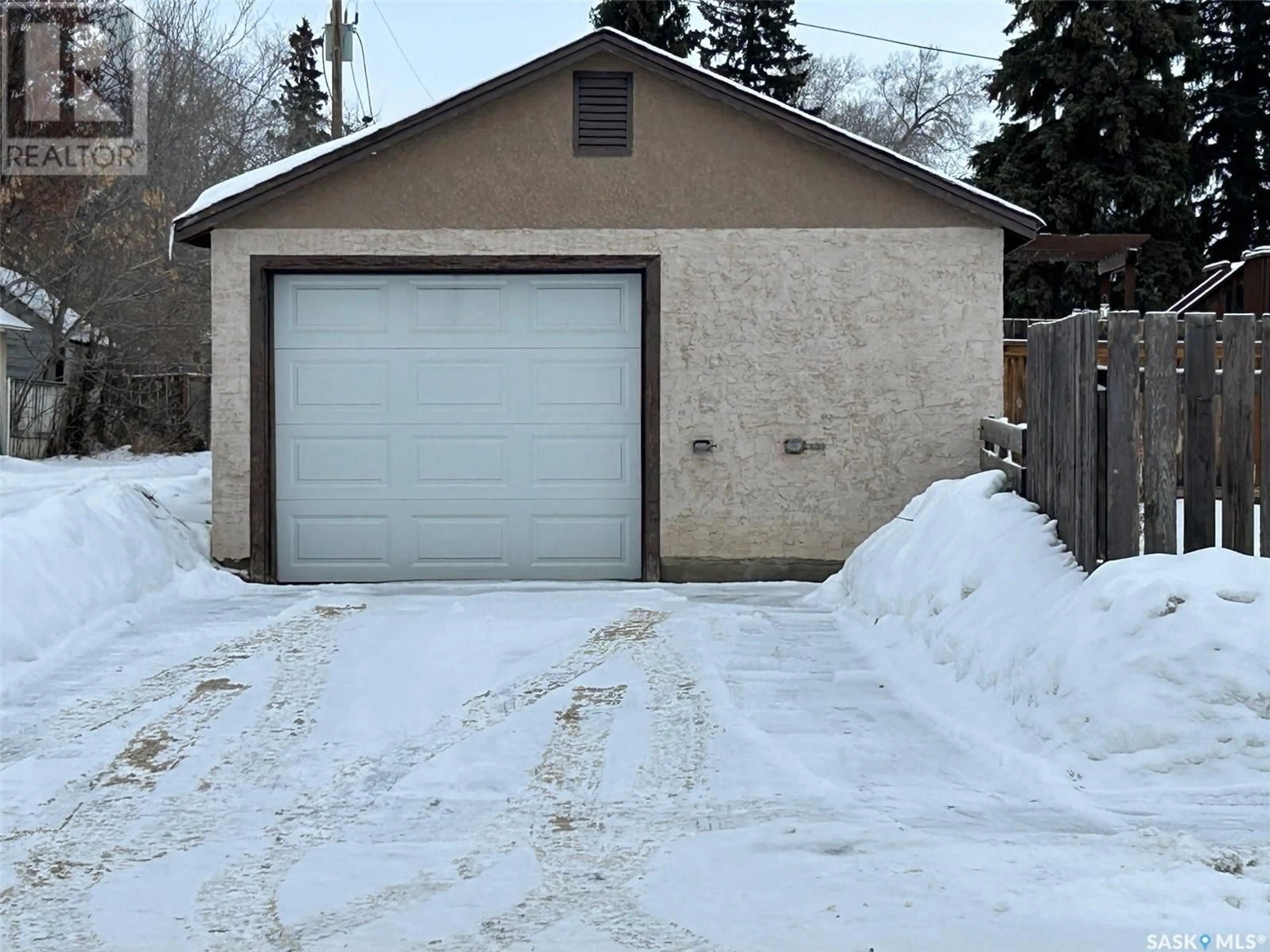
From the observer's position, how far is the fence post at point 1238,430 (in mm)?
6254

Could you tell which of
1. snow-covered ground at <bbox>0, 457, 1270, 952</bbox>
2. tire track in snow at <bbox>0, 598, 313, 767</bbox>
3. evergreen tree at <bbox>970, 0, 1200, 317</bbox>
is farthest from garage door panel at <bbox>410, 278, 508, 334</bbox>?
evergreen tree at <bbox>970, 0, 1200, 317</bbox>

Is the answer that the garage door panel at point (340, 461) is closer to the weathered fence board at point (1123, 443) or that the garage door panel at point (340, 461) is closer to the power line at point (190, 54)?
the weathered fence board at point (1123, 443)

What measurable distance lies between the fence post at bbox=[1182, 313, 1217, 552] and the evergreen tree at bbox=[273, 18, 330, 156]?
2974cm

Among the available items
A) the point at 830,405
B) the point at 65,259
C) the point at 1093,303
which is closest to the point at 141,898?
the point at 830,405

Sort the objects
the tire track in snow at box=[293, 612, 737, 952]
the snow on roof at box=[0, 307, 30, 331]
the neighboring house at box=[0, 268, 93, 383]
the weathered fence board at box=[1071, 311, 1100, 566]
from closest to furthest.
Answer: the tire track in snow at box=[293, 612, 737, 952], the weathered fence board at box=[1071, 311, 1100, 566], the snow on roof at box=[0, 307, 30, 331], the neighboring house at box=[0, 268, 93, 383]

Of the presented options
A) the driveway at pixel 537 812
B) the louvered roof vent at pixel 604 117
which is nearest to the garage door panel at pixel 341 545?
the driveway at pixel 537 812

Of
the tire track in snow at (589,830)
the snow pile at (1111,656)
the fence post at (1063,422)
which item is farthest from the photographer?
the fence post at (1063,422)

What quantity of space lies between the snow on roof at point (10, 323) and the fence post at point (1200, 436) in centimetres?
2001

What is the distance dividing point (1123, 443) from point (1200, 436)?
37 centimetres

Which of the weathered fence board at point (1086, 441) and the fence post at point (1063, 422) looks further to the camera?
the fence post at point (1063, 422)

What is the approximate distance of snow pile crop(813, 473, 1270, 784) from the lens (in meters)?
4.98

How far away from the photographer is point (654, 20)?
30734 millimetres

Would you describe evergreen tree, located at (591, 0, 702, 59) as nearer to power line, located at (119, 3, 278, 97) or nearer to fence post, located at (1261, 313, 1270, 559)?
power line, located at (119, 3, 278, 97)

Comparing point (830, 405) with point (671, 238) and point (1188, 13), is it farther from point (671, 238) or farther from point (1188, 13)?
point (1188, 13)
